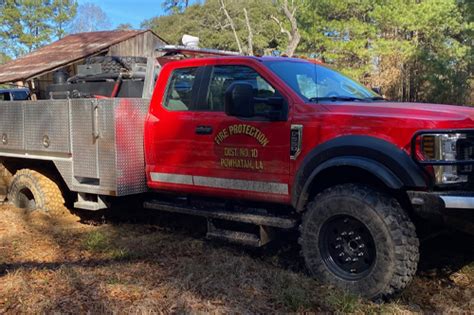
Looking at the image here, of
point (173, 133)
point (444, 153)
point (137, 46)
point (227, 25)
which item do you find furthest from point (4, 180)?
point (227, 25)

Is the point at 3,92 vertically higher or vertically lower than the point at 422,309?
higher

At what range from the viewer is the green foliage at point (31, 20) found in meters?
39.4

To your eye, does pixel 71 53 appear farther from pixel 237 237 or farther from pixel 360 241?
pixel 360 241

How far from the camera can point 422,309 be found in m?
3.98

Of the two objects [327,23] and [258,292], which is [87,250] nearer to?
[258,292]

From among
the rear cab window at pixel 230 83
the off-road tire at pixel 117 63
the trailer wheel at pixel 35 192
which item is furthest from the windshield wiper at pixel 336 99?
the trailer wheel at pixel 35 192

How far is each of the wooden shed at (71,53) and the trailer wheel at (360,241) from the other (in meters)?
15.0

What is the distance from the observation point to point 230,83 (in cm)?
518

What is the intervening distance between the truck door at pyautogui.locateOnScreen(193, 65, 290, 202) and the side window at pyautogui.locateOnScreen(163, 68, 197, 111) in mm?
188

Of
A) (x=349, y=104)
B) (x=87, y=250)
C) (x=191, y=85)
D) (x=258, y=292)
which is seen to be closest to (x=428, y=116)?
(x=349, y=104)

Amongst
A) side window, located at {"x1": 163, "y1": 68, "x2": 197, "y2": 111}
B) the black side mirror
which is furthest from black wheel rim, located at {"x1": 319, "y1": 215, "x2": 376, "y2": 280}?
side window, located at {"x1": 163, "y1": 68, "x2": 197, "y2": 111}

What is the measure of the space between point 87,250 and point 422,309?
3.44m

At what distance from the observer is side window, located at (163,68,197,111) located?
553 cm

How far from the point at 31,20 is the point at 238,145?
40406 millimetres
